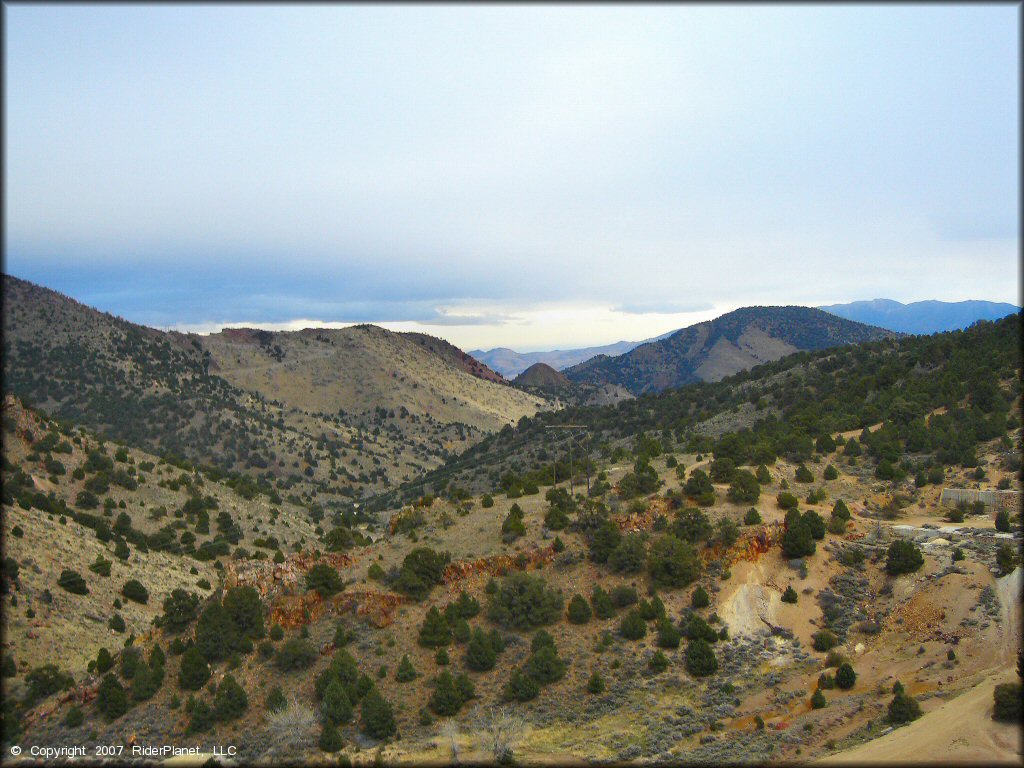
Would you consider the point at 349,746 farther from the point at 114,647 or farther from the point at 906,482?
the point at 906,482

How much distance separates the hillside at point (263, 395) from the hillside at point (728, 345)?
4777 centimetres

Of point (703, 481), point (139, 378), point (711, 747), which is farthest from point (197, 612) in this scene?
point (139, 378)

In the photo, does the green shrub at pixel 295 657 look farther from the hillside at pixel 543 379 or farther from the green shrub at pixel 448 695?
the hillside at pixel 543 379

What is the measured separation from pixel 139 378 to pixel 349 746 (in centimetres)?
8970

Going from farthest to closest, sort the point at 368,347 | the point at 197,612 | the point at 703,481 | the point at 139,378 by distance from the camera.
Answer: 1. the point at 368,347
2. the point at 139,378
3. the point at 703,481
4. the point at 197,612

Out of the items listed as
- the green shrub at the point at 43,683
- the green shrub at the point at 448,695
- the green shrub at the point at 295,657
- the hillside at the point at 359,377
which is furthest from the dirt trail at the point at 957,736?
the hillside at the point at 359,377

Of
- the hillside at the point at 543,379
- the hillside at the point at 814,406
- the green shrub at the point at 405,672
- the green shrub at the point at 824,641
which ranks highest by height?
the hillside at the point at 543,379

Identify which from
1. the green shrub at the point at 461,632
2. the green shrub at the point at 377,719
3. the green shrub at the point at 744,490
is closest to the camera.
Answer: the green shrub at the point at 377,719

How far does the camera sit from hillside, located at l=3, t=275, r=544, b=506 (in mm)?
82625

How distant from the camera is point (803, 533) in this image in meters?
28.9

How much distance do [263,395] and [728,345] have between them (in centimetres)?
12047

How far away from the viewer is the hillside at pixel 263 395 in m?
82.6

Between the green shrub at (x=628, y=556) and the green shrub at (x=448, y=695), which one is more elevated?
the green shrub at (x=628, y=556)

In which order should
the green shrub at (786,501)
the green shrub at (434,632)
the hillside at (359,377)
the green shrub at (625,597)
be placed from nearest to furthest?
the green shrub at (434,632) < the green shrub at (625,597) < the green shrub at (786,501) < the hillside at (359,377)
